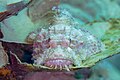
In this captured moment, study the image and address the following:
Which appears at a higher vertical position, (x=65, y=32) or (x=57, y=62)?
(x=65, y=32)

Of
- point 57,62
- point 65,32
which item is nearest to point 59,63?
point 57,62

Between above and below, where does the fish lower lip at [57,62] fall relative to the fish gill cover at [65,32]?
below

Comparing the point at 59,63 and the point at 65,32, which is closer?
the point at 59,63

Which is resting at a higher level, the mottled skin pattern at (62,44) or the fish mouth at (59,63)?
the mottled skin pattern at (62,44)

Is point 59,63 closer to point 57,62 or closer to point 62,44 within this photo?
point 57,62

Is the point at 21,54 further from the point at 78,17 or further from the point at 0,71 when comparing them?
the point at 78,17

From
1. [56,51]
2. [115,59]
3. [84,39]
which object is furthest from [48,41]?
[115,59]

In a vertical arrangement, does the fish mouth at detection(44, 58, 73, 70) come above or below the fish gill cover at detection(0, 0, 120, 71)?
below

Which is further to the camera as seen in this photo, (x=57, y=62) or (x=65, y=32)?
(x=65, y=32)
